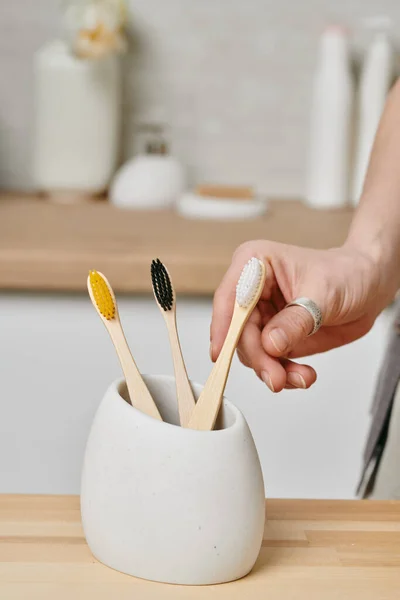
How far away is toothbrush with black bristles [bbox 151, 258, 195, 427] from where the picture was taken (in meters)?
0.55

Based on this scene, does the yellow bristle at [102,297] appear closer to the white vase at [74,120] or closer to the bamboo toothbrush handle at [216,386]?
the bamboo toothbrush handle at [216,386]

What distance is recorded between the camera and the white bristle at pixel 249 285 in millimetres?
523

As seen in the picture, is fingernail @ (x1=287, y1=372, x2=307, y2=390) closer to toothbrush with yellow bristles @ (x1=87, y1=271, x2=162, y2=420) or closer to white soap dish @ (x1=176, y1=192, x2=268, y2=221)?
toothbrush with yellow bristles @ (x1=87, y1=271, x2=162, y2=420)

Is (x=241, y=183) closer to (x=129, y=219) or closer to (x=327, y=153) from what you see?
(x=327, y=153)

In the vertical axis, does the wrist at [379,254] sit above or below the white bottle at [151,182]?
above

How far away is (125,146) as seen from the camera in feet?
6.15

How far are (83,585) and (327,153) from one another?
4.45ft

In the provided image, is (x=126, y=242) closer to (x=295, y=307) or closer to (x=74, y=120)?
(x=74, y=120)

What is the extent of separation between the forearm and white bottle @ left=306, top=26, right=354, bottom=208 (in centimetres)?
78

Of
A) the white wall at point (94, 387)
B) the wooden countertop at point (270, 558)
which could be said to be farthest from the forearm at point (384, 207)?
the white wall at point (94, 387)

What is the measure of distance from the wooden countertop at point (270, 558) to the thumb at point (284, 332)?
0.36ft

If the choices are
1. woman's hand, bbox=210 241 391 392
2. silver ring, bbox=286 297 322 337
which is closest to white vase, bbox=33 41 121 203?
woman's hand, bbox=210 241 391 392

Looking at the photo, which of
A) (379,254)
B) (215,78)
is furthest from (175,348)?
(215,78)

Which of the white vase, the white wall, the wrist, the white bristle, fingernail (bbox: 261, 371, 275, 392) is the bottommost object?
the white wall
